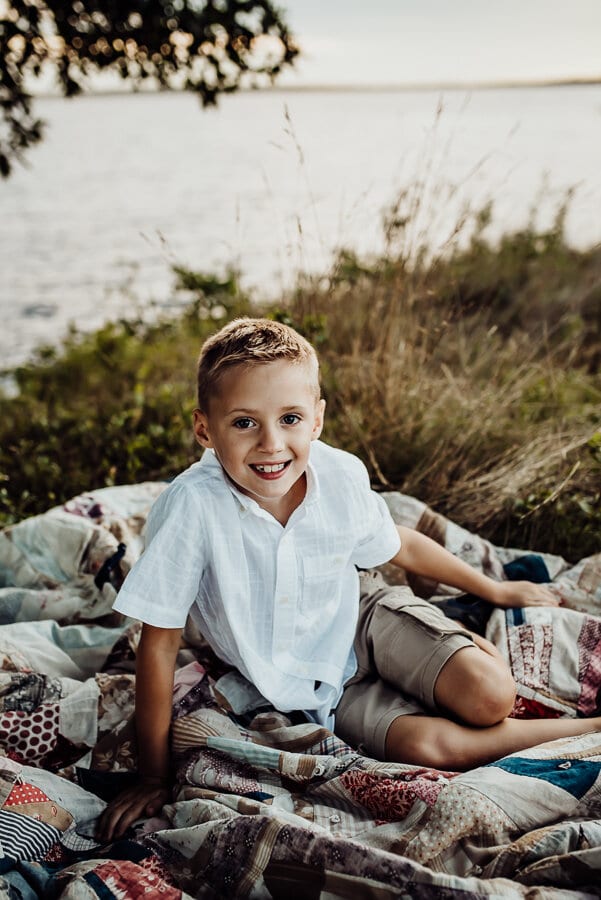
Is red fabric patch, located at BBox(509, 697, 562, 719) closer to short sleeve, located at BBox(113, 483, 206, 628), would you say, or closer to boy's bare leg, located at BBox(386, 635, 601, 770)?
boy's bare leg, located at BBox(386, 635, 601, 770)

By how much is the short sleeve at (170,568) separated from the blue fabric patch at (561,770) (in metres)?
0.75

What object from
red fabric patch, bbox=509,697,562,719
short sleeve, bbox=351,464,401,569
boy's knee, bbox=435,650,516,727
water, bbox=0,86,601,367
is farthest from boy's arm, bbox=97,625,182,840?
water, bbox=0,86,601,367

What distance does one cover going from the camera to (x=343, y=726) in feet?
5.88

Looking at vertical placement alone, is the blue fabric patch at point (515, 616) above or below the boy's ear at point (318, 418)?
below

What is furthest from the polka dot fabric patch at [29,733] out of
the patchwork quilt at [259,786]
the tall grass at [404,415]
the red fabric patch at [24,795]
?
the tall grass at [404,415]

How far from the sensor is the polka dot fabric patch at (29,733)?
5.65 feet

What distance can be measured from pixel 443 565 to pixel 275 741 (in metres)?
0.66

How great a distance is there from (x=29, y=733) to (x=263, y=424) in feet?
3.07

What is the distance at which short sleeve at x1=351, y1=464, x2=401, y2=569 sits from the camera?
1782mm

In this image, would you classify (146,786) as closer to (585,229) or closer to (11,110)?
(11,110)

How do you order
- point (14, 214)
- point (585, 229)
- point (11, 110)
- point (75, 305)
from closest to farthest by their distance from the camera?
point (11, 110) < point (585, 229) < point (75, 305) < point (14, 214)

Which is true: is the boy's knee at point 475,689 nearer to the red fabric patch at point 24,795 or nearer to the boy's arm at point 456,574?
the boy's arm at point 456,574

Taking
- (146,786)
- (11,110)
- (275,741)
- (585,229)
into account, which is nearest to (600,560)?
(275,741)

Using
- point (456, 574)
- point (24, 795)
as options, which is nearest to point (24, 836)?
point (24, 795)
